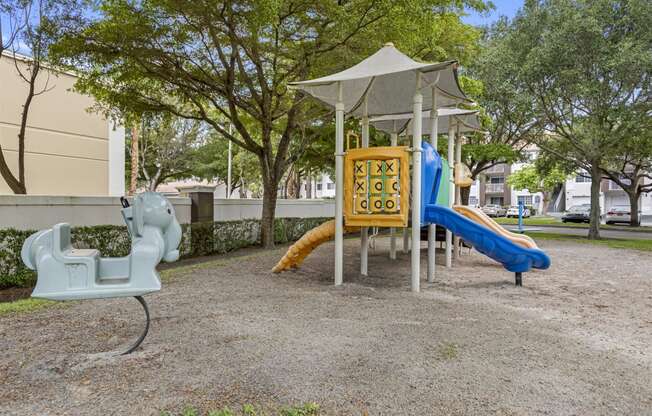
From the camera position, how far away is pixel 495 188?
4875 cm

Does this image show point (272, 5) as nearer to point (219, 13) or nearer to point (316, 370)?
point (219, 13)

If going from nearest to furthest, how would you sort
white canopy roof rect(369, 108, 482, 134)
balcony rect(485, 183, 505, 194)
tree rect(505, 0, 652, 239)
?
white canopy roof rect(369, 108, 482, 134) < tree rect(505, 0, 652, 239) < balcony rect(485, 183, 505, 194)

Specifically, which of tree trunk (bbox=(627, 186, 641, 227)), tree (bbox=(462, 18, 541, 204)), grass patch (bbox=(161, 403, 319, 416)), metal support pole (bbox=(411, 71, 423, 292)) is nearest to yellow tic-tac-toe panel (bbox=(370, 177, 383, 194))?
metal support pole (bbox=(411, 71, 423, 292))

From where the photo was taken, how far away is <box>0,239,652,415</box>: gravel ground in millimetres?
2598

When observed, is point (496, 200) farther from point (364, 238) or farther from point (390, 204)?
point (390, 204)

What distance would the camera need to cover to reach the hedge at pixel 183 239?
6926mm

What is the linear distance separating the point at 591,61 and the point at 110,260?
47.5 ft

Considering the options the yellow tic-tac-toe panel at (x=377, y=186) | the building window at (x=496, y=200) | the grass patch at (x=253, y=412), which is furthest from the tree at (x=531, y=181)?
the grass patch at (x=253, y=412)

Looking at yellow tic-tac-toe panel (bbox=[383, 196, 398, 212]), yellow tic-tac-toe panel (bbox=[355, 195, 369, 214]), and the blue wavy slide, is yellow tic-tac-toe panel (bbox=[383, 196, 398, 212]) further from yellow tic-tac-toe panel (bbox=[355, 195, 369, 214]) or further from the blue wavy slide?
the blue wavy slide

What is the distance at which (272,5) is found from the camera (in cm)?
635

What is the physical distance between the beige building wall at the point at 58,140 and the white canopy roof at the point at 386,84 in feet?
26.6

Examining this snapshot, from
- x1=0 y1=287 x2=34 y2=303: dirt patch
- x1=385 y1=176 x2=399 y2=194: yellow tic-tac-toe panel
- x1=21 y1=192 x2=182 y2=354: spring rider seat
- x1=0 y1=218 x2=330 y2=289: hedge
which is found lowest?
x1=0 y1=287 x2=34 y2=303: dirt patch

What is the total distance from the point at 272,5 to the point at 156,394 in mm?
5719

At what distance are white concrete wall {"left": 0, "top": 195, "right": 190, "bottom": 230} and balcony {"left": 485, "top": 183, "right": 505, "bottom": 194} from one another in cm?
4609
